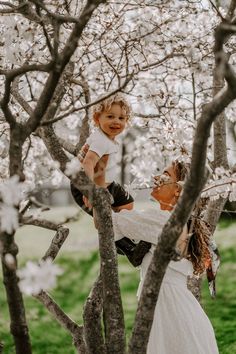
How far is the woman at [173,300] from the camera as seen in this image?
2.75 m

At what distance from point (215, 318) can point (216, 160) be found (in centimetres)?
288

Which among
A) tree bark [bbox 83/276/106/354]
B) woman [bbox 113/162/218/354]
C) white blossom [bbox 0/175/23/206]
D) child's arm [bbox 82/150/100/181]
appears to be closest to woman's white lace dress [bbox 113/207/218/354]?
woman [bbox 113/162/218/354]

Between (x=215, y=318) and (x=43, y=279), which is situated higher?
(x=43, y=279)

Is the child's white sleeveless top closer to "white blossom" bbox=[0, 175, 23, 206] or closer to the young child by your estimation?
the young child

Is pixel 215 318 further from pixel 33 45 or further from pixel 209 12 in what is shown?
pixel 33 45

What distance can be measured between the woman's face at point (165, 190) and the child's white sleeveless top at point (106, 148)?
24cm

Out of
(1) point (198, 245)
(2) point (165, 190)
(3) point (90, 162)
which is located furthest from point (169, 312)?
(3) point (90, 162)

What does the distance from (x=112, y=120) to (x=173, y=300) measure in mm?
831

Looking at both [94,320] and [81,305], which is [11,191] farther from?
[81,305]

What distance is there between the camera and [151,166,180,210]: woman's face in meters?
2.91

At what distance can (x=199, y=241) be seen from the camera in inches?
114

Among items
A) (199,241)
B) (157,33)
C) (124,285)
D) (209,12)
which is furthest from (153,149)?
(199,241)

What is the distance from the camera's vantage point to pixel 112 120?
119 inches

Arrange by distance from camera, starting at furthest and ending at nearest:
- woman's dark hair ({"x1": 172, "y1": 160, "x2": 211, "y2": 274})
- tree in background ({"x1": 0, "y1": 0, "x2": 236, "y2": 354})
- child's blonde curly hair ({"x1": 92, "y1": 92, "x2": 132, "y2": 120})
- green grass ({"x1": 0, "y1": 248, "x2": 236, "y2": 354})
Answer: green grass ({"x1": 0, "y1": 248, "x2": 236, "y2": 354}), child's blonde curly hair ({"x1": 92, "y1": 92, "x2": 132, "y2": 120}), woman's dark hair ({"x1": 172, "y1": 160, "x2": 211, "y2": 274}), tree in background ({"x1": 0, "y1": 0, "x2": 236, "y2": 354})
